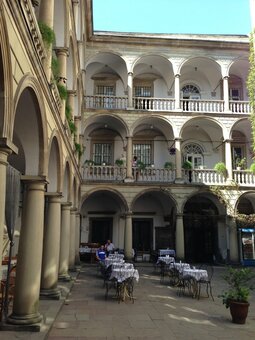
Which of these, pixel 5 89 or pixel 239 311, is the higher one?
pixel 5 89

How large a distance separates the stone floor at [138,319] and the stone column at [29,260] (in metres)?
0.38

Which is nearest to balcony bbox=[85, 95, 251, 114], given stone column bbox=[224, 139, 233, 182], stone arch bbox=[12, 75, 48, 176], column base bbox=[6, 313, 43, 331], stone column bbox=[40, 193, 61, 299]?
stone column bbox=[224, 139, 233, 182]

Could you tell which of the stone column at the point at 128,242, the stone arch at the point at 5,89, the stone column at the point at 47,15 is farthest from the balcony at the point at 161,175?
the stone arch at the point at 5,89

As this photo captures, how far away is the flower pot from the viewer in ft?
26.3

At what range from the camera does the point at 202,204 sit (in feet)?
80.0

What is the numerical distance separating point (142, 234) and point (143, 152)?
17.8ft

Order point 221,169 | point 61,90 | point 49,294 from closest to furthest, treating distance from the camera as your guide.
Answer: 1. point 49,294
2. point 61,90
3. point 221,169

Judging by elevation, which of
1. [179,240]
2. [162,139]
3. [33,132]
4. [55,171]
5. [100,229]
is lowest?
[179,240]

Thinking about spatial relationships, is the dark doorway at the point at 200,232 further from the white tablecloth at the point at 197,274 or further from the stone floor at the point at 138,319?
the white tablecloth at the point at 197,274

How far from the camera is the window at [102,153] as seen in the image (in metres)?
24.4

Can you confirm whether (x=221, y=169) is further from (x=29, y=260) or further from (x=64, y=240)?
(x=29, y=260)

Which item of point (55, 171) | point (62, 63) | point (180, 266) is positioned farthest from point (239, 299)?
point (62, 63)

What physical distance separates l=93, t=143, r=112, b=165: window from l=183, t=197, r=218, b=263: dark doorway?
609cm

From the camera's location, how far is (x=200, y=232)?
24391 millimetres
